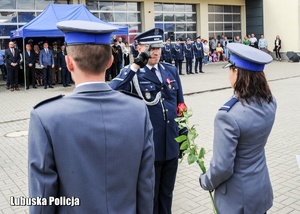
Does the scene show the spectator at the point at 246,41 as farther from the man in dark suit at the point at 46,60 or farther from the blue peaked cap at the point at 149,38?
the blue peaked cap at the point at 149,38

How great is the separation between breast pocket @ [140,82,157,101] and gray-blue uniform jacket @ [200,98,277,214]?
1118mm

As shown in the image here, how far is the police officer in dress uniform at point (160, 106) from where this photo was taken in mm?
3396

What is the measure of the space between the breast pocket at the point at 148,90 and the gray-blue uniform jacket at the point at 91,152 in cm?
150

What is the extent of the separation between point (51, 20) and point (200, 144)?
1017 cm

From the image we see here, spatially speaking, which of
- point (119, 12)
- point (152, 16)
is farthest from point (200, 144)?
point (152, 16)

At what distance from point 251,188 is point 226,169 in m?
0.23

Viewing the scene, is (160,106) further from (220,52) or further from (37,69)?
(220,52)

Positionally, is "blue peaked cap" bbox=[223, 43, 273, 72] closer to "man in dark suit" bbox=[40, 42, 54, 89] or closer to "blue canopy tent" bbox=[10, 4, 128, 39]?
"blue canopy tent" bbox=[10, 4, 128, 39]

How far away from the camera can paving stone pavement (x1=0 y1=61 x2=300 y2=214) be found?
175 inches

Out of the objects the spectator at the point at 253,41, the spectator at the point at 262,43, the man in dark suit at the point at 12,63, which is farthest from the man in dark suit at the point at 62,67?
the spectator at the point at 262,43

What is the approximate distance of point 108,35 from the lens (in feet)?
6.09

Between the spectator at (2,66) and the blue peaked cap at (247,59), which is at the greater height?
the spectator at (2,66)

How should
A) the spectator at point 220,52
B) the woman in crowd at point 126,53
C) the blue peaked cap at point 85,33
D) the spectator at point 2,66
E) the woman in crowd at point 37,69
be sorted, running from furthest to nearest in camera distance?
the spectator at point 220,52 < the woman in crowd at point 126,53 < the spectator at point 2,66 < the woman in crowd at point 37,69 < the blue peaked cap at point 85,33

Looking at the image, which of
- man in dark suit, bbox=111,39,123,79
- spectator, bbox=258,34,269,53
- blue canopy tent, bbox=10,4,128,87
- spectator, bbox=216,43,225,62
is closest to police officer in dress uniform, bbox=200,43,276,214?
blue canopy tent, bbox=10,4,128,87
